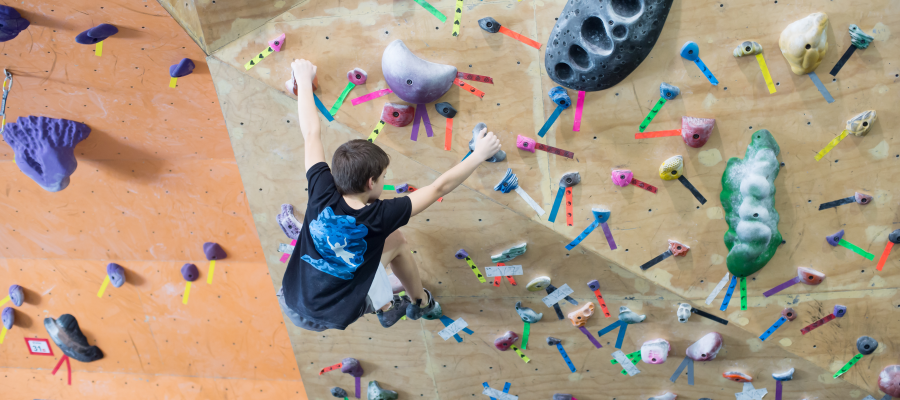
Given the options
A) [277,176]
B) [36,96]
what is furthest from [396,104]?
[36,96]

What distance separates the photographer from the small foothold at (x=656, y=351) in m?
2.70

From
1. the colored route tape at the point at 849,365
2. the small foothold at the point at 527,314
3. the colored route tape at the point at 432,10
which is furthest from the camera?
the small foothold at the point at 527,314

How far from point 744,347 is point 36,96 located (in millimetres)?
3639

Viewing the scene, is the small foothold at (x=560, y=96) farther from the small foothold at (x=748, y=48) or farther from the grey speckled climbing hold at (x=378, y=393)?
the grey speckled climbing hold at (x=378, y=393)

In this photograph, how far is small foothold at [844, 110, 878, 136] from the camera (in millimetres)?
2225

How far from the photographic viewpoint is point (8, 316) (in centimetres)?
354

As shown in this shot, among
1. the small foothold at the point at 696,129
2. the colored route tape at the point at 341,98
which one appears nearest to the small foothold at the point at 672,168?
the small foothold at the point at 696,129

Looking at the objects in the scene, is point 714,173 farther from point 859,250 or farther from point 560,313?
point 560,313

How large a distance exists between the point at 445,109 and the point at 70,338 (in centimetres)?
280

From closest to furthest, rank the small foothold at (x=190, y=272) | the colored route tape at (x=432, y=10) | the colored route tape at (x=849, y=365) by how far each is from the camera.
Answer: the colored route tape at (x=432, y=10)
the colored route tape at (x=849, y=365)
the small foothold at (x=190, y=272)

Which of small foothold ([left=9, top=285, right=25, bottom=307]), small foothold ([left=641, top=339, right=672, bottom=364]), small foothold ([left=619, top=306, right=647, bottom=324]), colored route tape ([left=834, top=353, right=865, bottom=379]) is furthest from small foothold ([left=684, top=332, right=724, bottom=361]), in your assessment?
small foothold ([left=9, top=285, right=25, bottom=307])

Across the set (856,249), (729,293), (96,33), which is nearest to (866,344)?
(856,249)

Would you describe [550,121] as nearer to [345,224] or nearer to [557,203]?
[557,203]

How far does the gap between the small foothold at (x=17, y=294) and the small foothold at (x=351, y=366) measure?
6.84 ft
